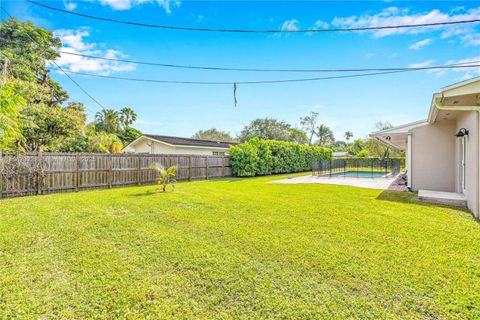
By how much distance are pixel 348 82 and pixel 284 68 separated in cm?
427

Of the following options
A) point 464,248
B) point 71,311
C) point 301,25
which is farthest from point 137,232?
point 301,25

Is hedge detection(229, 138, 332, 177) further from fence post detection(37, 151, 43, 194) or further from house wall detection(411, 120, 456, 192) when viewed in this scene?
fence post detection(37, 151, 43, 194)

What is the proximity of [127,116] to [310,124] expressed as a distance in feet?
109

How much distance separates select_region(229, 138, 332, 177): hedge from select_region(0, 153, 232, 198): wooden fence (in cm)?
390

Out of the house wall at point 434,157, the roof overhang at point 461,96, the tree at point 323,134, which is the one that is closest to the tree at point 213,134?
the tree at point 323,134

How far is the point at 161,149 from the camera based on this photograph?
18750 mm

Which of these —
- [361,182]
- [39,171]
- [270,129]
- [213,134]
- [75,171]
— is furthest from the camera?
[213,134]

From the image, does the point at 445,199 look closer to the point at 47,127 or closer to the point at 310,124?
the point at 47,127

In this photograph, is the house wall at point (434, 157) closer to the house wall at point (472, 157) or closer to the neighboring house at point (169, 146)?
the house wall at point (472, 157)

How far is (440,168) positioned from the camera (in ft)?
29.0

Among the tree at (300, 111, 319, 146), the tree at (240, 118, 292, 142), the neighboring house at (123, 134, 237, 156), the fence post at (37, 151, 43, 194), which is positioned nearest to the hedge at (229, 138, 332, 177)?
the neighboring house at (123, 134, 237, 156)

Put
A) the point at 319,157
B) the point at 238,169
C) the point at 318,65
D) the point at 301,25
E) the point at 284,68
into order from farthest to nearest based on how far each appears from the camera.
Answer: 1. the point at 319,157
2. the point at 238,169
3. the point at 284,68
4. the point at 318,65
5. the point at 301,25

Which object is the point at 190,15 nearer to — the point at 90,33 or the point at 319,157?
the point at 90,33

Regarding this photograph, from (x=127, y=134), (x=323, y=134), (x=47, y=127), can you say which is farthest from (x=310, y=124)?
(x=47, y=127)
